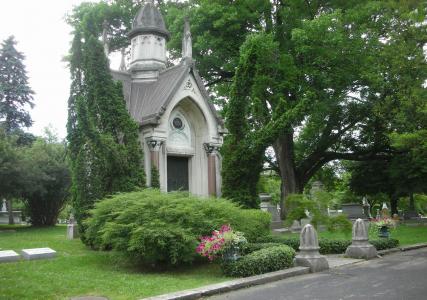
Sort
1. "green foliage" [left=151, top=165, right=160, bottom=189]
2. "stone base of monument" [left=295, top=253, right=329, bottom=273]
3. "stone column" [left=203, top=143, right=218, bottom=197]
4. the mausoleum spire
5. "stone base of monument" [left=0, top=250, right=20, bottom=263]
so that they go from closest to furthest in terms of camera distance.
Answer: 1. "stone base of monument" [left=0, top=250, right=20, bottom=263]
2. "stone base of monument" [left=295, top=253, right=329, bottom=273]
3. "green foliage" [left=151, top=165, right=160, bottom=189]
4. "stone column" [left=203, top=143, right=218, bottom=197]
5. the mausoleum spire

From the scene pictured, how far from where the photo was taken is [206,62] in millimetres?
25859

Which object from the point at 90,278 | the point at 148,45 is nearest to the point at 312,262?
the point at 90,278

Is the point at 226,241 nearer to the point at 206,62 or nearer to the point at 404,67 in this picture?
the point at 404,67

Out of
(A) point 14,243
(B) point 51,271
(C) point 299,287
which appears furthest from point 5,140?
(C) point 299,287

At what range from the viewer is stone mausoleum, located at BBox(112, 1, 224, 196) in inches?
698

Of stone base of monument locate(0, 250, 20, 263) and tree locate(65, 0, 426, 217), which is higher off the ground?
tree locate(65, 0, 426, 217)

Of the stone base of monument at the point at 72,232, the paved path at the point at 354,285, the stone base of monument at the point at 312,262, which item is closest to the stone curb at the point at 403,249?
the paved path at the point at 354,285

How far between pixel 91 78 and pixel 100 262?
256 inches

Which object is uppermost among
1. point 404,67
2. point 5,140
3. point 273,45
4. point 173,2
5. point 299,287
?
point 173,2

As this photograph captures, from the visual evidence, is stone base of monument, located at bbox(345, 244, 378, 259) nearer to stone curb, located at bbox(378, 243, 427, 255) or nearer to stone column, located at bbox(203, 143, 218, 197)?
stone curb, located at bbox(378, 243, 427, 255)

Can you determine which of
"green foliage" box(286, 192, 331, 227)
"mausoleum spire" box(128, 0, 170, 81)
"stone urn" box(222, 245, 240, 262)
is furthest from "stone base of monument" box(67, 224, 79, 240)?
"stone urn" box(222, 245, 240, 262)

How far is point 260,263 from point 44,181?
20.1 meters

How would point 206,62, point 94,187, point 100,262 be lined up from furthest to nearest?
1. point 206,62
2. point 94,187
3. point 100,262

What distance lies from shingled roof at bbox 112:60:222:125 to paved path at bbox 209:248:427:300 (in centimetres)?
935
